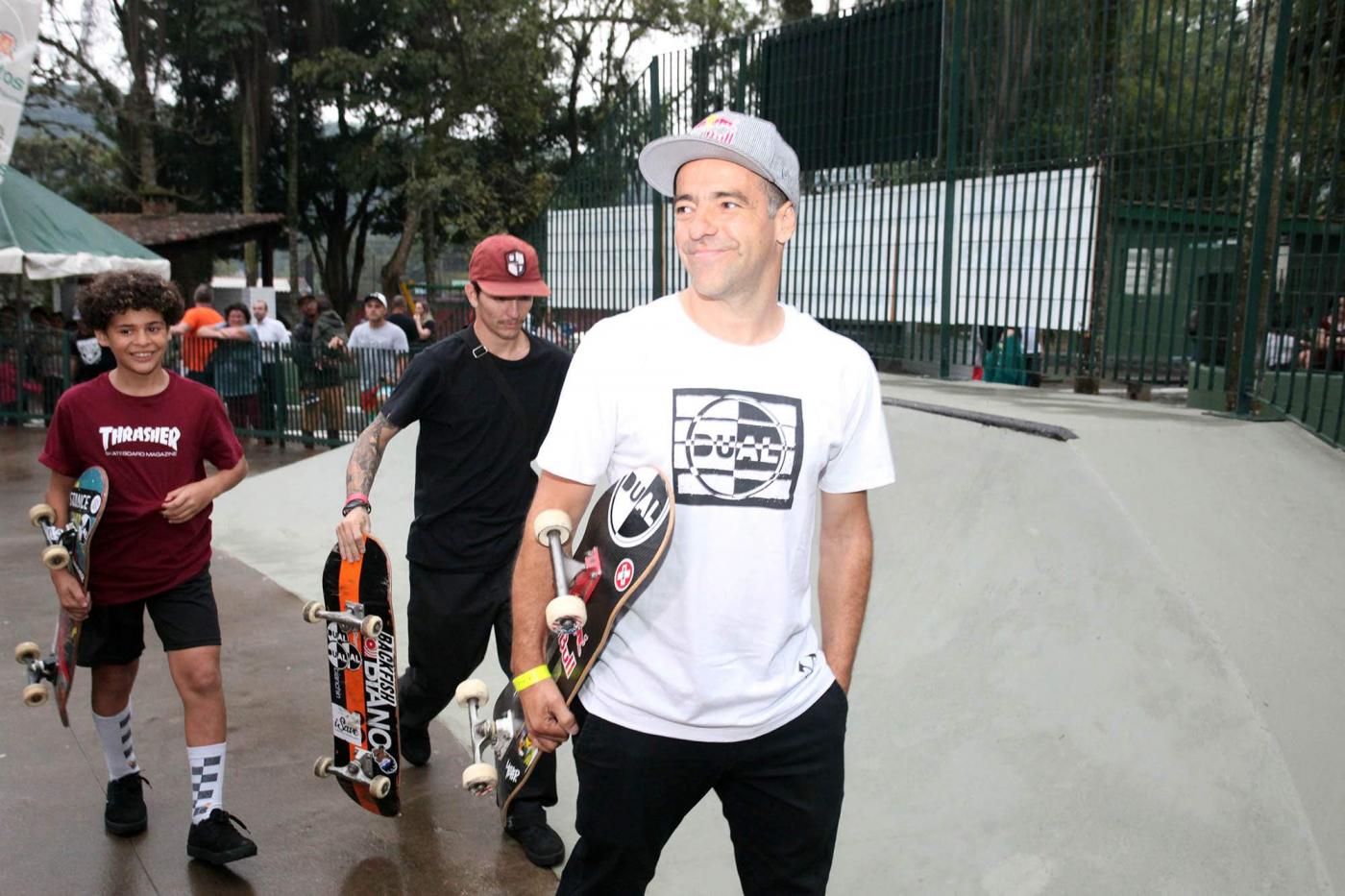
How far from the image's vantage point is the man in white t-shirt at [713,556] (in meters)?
2.21

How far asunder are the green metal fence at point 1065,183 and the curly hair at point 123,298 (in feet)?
16.0

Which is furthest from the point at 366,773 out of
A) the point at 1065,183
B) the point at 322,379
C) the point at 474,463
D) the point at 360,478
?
the point at 322,379

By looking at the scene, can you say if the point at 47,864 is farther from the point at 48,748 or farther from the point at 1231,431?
the point at 1231,431

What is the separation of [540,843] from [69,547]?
1.86 m

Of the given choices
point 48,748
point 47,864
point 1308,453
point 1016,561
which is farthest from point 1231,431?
point 48,748

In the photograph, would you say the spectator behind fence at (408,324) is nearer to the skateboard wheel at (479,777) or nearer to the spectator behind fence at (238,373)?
the spectator behind fence at (238,373)

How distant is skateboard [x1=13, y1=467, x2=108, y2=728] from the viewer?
3504 mm

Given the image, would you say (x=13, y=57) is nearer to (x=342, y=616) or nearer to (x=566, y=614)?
(x=342, y=616)

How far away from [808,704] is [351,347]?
35.4 feet

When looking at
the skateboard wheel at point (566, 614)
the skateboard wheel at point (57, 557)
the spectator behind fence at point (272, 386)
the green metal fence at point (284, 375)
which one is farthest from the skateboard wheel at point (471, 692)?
the spectator behind fence at point (272, 386)

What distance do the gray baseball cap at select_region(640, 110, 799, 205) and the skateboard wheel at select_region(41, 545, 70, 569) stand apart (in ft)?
7.52

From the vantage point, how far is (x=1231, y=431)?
502 centimetres

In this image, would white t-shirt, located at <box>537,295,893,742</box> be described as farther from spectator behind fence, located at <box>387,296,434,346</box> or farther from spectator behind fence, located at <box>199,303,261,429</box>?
spectator behind fence, located at <box>199,303,261,429</box>

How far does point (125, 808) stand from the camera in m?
3.87
